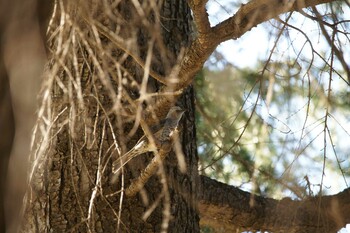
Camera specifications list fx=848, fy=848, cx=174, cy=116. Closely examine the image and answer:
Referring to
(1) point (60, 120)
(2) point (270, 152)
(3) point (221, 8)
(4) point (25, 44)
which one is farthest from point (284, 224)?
(4) point (25, 44)

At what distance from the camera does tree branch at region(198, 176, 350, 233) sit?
3963 millimetres

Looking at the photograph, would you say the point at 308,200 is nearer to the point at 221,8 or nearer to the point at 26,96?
the point at 221,8

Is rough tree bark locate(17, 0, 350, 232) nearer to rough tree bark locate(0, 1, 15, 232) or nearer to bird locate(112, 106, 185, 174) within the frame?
bird locate(112, 106, 185, 174)

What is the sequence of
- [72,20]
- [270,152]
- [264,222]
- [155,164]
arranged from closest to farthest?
[72,20] → [155,164] → [264,222] → [270,152]

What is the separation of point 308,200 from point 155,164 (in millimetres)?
1089

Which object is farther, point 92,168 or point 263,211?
point 263,211

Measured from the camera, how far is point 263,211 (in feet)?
13.5

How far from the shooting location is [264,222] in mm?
4141

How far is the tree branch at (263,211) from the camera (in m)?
3.96

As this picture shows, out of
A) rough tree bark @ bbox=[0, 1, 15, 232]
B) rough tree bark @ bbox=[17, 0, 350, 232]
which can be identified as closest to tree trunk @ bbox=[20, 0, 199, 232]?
rough tree bark @ bbox=[17, 0, 350, 232]

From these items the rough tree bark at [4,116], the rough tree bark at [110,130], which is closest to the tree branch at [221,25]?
the rough tree bark at [110,130]

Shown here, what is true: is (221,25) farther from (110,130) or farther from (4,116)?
(4,116)

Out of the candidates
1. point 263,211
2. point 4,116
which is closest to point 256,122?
point 263,211

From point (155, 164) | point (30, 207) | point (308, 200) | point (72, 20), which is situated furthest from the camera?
point (308, 200)
